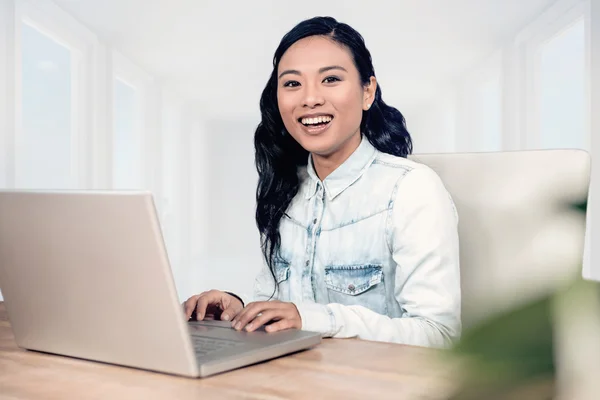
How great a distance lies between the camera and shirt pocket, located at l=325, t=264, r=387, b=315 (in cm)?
140

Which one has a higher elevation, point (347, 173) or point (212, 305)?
point (347, 173)

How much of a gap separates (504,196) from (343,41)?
52cm

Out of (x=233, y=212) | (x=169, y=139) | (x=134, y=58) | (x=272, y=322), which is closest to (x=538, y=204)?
(x=272, y=322)

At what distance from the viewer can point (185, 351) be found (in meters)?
0.62

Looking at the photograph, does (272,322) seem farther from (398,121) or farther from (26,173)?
(26,173)

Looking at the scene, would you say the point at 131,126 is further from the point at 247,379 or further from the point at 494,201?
the point at 247,379

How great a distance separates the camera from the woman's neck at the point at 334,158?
60.5 inches

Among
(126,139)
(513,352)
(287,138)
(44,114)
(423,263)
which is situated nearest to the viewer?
(513,352)

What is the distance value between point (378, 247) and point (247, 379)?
0.79m

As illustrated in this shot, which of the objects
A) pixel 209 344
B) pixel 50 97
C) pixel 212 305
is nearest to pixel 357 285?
pixel 212 305

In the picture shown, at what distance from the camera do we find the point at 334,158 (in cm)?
154

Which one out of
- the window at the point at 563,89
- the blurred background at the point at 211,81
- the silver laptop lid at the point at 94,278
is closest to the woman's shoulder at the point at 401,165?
the silver laptop lid at the point at 94,278

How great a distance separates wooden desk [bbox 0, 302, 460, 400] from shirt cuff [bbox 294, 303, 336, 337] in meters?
0.14

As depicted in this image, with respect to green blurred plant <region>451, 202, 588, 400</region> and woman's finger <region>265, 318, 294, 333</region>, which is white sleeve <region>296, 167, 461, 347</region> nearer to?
woman's finger <region>265, 318, 294, 333</region>
